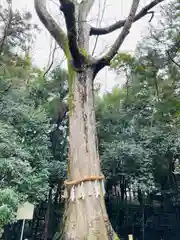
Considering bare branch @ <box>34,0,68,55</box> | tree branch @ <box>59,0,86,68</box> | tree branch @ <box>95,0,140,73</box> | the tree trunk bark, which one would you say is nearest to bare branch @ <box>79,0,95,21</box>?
bare branch @ <box>34,0,68,55</box>

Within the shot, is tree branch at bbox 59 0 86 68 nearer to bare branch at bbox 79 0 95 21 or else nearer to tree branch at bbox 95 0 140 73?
→ tree branch at bbox 95 0 140 73

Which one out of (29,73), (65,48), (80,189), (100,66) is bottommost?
(80,189)

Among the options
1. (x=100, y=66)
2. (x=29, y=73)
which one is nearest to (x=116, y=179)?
(x=29, y=73)

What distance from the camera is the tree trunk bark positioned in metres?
2.72

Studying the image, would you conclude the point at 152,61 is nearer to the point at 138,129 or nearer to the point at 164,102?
the point at 164,102

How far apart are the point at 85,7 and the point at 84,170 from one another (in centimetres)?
274

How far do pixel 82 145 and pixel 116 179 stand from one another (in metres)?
5.09

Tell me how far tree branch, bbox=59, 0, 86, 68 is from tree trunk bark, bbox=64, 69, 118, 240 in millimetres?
197

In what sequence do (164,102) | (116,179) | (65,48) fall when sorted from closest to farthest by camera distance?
(65,48)
(164,102)
(116,179)

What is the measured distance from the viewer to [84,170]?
2963 mm

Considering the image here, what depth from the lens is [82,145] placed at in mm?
3104

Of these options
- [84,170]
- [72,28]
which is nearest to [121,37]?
[72,28]

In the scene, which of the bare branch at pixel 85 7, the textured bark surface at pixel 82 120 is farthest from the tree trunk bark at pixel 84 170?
the bare branch at pixel 85 7

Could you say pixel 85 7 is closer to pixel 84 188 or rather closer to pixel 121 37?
pixel 121 37
